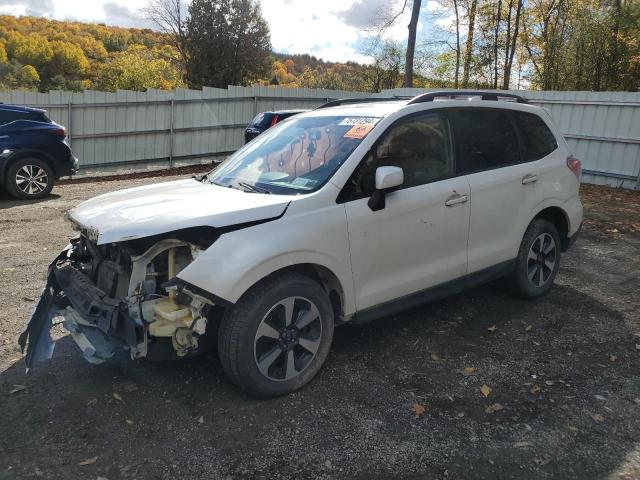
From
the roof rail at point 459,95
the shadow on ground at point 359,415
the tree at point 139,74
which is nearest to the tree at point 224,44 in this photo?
the tree at point 139,74

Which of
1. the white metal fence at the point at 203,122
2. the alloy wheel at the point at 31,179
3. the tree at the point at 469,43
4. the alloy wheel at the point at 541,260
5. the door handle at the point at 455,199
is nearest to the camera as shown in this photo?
the door handle at the point at 455,199

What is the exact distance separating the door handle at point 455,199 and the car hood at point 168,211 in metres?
1.31

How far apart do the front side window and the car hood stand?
0.56m

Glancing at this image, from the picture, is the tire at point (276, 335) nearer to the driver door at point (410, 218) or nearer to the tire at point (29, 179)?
the driver door at point (410, 218)

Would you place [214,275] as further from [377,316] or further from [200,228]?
[377,316]

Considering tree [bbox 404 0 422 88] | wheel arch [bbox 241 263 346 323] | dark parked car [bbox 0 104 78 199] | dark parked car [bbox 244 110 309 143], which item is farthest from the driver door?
tree [bbox 404 0 422 88]

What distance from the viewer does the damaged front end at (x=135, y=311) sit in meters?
3.03

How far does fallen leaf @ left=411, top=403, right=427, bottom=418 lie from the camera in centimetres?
321

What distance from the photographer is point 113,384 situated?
11.4ft

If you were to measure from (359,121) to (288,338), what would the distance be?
1.64 metres

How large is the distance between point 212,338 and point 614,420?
2437 mm

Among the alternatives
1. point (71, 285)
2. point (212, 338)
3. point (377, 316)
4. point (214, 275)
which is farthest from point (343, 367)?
point (71, 285)

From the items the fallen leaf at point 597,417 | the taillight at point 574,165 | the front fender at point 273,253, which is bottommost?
the fallen leaf at point 597,417

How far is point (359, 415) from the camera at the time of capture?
10.4 ft
